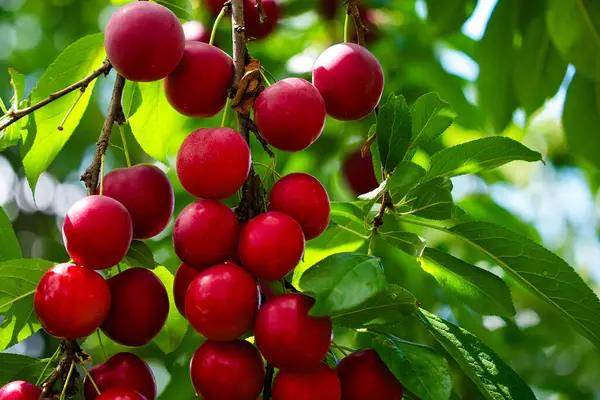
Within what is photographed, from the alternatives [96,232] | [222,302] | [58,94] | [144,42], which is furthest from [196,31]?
[222,302]

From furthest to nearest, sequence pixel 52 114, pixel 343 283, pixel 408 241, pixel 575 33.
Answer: pixel 575 33 < pixel 52 114 < pixel 408 241 < pixel 343 283

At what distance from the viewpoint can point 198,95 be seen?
1.34 m

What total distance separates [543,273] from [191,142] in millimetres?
726

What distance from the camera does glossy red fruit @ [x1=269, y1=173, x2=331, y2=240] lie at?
Answer: 1237 millimetres

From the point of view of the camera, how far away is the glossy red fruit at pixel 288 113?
1.27m

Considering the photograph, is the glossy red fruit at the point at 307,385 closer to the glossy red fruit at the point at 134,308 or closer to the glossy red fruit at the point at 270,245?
the glossy red fruit at the point at 270,245

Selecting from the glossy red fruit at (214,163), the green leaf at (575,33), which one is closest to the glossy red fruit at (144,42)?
the glossy red fruit at (214,163)

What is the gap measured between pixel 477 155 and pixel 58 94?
82cm

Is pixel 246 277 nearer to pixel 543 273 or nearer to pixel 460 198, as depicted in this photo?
pixel 543 273

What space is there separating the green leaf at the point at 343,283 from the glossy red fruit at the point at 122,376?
0.36 meters

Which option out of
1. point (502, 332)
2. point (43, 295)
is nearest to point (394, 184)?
point (43, 295)

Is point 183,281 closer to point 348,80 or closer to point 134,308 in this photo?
point 134,308

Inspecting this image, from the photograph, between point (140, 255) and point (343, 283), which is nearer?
point (343, 283)

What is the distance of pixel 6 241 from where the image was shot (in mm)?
1541
